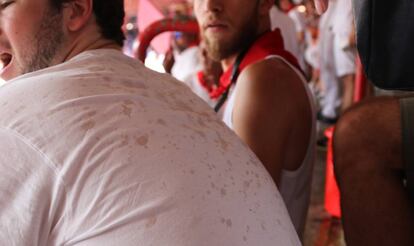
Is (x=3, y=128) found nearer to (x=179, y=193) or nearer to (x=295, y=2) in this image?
(x=179, y=193)

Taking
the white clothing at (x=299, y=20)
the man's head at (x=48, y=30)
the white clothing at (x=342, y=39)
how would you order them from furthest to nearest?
1. the white clothing at (x=299, y=20)
2. the white clothing at (x=342, y=39)
3. the man's head at (x=48, y=30)

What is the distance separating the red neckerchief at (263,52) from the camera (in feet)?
5.06

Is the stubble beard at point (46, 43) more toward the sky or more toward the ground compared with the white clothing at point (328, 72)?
more toward the sky

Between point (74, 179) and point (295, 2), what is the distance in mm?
6577

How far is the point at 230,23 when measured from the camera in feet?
5.24

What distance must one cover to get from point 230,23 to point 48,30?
736 mm

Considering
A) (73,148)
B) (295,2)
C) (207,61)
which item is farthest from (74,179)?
(295,2)

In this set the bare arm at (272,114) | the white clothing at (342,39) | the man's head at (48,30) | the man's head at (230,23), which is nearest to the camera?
the man's head at (48,30)

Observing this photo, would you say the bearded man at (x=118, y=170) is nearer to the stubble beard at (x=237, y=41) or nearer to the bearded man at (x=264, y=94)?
the bearded man at (x=264, y=94)

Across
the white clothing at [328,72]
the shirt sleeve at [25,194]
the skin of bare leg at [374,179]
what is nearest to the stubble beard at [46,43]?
the shirt sleeve at [25,194]

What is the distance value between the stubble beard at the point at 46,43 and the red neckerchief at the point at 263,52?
0.67 m

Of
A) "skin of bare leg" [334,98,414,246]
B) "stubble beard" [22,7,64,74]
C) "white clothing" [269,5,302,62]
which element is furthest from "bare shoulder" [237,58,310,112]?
"white clothing" [269,5,302,62]

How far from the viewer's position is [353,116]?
4.36 ft

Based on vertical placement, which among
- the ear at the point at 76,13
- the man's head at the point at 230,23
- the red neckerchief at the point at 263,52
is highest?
the ear at the point at 76,13
